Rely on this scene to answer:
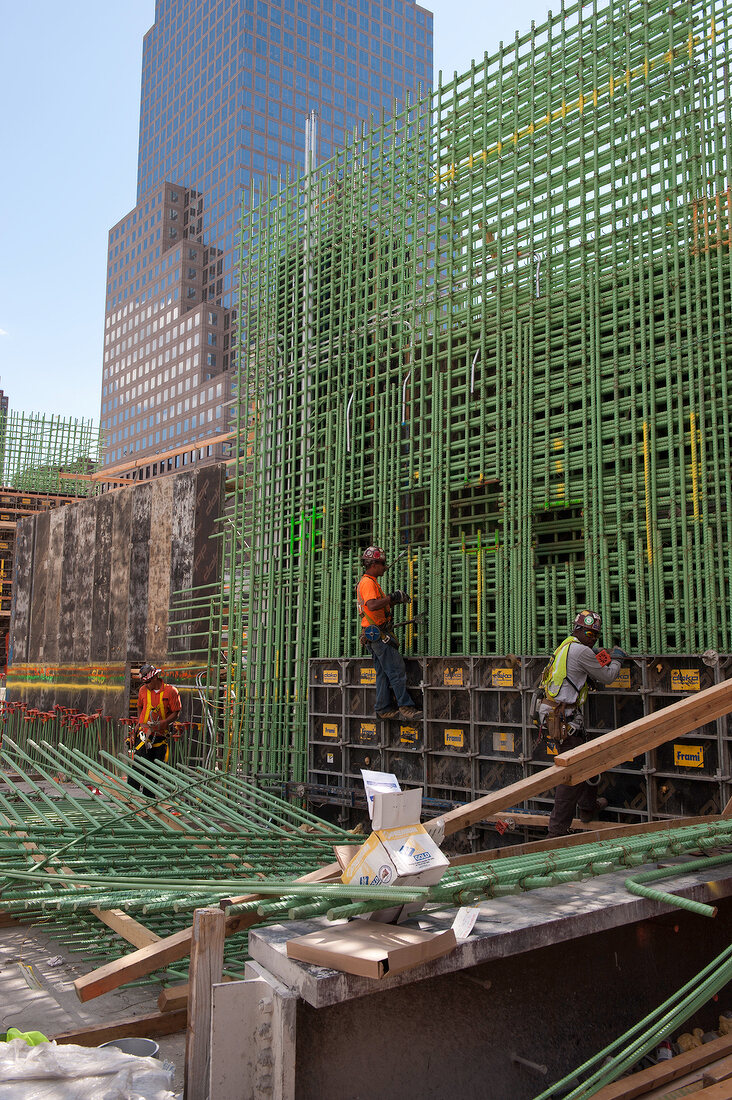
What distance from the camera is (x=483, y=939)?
3197 mm

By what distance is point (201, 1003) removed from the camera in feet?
9.93

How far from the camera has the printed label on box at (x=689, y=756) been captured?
23.3ft

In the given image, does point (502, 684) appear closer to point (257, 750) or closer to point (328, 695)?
point (328, 695)

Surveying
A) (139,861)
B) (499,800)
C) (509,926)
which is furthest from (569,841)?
(139,861)

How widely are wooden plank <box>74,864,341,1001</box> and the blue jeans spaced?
5.39 metres

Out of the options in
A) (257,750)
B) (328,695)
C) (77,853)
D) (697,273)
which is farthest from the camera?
(257,750)

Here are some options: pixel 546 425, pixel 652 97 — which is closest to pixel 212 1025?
pixel 546 425

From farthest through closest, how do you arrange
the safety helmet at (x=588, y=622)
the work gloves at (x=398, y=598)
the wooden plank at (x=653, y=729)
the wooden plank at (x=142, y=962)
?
the work gloves at (x=398, y=598)
the safety helmet at (x=588, y=622)
the wooden plank at (x=653, y=729)
the wooden plank at (x=142, y=962)

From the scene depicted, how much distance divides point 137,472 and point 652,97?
261 ft

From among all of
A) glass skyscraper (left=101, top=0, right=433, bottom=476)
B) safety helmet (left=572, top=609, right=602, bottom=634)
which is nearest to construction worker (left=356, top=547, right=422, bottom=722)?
safety helmet (left=572, top=609, right=602, bottom=634)

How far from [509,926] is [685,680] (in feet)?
14.8

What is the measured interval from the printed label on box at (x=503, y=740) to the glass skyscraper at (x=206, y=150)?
72238 mm

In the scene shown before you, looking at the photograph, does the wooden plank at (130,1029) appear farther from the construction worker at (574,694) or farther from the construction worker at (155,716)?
the construction worker at (155,716)

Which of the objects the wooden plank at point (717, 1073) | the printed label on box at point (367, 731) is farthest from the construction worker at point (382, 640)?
the wooden plank at point (717, 1073)
